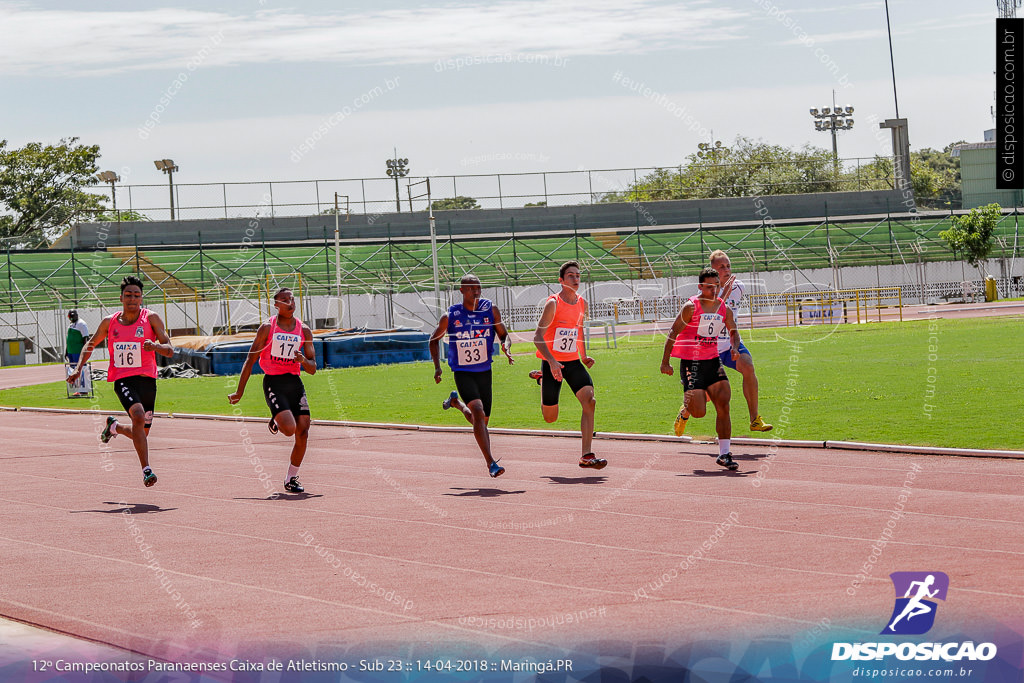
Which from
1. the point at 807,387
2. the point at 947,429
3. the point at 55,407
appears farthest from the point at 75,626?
the point at 55,407

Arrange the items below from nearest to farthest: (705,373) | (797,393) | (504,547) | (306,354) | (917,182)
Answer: (504,547) → (306,354) → (705,373) → (797,393) → (917,182)

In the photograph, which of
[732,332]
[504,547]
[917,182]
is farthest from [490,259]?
[917,182]

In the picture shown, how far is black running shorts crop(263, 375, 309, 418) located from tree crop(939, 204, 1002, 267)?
56.7 m

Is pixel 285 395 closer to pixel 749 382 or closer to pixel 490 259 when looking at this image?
pixel 749 382

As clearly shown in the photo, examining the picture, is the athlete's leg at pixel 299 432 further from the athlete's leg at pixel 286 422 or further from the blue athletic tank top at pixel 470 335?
the blue athletic tank top at pixel 470 335

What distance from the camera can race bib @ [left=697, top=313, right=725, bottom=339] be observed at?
12516mm

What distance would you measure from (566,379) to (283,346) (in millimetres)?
2852

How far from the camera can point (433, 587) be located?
721cm

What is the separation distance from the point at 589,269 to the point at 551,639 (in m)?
57.2

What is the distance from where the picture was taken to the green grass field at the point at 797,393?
1449cm

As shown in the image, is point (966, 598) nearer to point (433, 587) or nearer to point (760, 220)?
point (433, 587)

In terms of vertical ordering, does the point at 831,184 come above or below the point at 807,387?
above

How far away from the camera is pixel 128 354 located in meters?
12.3

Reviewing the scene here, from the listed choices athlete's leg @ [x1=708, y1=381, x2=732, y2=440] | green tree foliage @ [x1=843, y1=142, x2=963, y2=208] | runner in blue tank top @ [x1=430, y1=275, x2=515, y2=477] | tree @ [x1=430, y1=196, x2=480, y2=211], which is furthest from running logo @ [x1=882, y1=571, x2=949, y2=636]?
green tree foliage @ [x1=843, y1=142, x2=963, y2=208]
